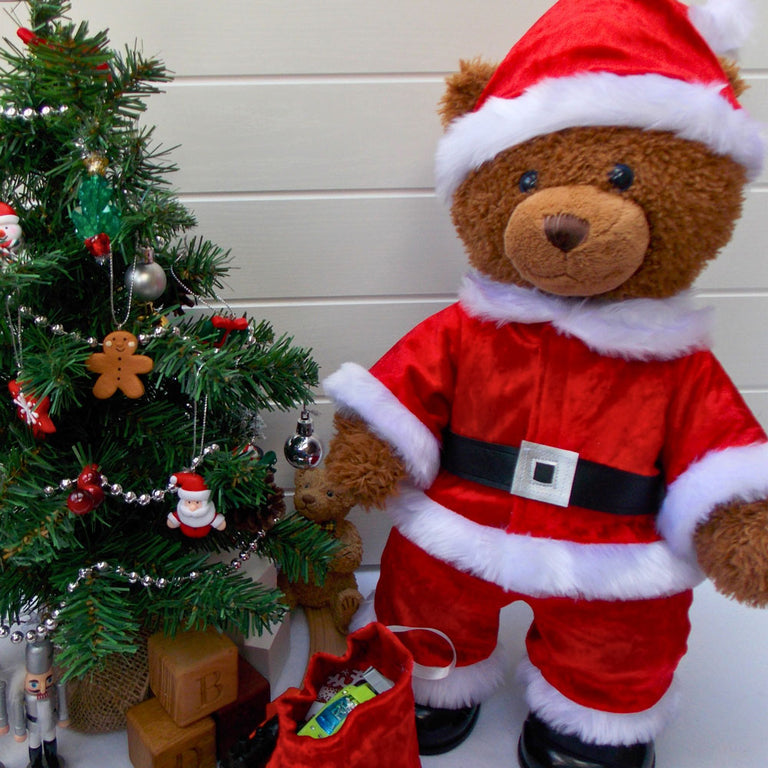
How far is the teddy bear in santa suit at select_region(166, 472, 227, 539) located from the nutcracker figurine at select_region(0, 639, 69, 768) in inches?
7.5

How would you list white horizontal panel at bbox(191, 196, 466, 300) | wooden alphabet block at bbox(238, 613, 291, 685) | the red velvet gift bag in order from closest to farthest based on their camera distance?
the red velvet gift bag → wooden alphabet block at bbox(238, 613, 291, 685) → white horizontal panel at bbox(191, 196, 466, 300)

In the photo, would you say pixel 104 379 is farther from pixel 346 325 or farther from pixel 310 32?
pixel 310 32

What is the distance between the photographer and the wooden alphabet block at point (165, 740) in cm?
71

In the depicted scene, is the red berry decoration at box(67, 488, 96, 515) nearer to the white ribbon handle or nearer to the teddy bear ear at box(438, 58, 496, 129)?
the white ribbon handle

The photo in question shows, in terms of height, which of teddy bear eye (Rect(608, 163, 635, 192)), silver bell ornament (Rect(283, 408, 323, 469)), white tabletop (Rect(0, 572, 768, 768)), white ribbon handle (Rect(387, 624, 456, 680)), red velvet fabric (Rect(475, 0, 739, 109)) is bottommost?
white tabletop (Rect(0, 572, 768, 768))

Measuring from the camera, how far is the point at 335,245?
98cm

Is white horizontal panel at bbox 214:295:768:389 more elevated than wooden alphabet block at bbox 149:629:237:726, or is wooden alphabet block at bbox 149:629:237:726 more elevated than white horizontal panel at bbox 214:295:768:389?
white horizontal panel at bbox 214:295:768:389

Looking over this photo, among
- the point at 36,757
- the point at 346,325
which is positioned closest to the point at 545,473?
the point at 346,325

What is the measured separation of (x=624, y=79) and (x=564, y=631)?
561 mm

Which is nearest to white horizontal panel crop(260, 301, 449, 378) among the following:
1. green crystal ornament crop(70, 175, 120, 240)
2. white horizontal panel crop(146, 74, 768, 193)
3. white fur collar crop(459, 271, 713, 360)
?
white horizontal panel crop(146, 74, 768, 193)

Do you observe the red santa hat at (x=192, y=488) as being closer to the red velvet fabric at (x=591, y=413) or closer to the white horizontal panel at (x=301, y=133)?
the red velvet fabric at (x=591, y=413)

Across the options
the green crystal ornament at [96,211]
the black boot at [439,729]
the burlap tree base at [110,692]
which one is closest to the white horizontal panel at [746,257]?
the black boot at [439,729]

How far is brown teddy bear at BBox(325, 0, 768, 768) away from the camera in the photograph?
25.8 inches

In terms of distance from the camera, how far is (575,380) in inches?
28.6
